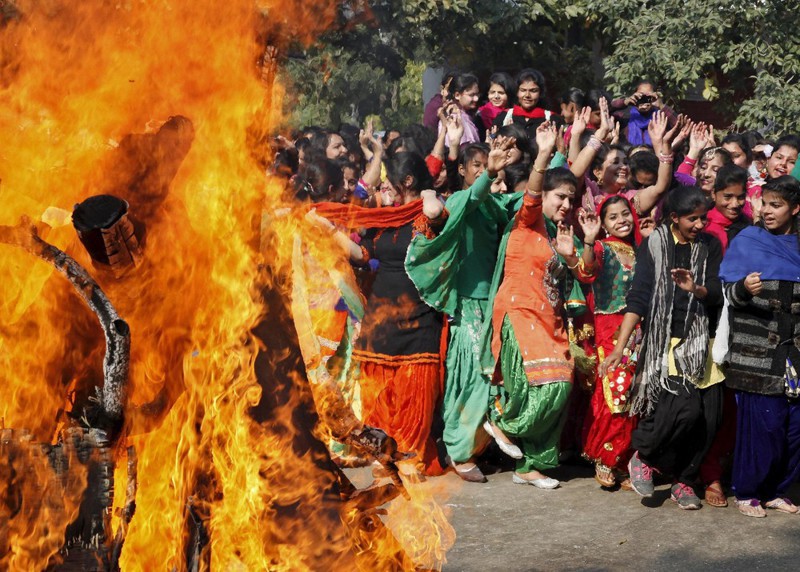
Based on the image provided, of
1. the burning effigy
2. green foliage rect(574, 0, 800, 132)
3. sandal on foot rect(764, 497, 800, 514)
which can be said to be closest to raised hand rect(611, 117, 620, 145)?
sandal on foot rect(764, 497, 800, 514)

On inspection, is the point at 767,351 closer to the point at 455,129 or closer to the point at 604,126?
the point at 604,126

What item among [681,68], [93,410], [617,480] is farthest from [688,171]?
[93,410]

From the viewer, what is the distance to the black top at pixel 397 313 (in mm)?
7750

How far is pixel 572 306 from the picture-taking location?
7.59m

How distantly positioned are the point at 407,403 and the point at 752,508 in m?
2.27

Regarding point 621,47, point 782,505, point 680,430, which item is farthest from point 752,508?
point 621,47

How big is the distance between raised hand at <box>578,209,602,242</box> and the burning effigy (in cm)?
361

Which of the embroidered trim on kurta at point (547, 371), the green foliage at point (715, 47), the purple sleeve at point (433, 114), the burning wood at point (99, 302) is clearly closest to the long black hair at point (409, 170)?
the embroidered trim on kurta at point (547, 371)

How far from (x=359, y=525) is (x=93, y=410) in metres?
1.04

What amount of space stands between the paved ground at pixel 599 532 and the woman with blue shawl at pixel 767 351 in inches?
9.8

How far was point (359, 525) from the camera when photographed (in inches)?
151

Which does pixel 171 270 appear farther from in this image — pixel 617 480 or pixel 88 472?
pixel 617 480

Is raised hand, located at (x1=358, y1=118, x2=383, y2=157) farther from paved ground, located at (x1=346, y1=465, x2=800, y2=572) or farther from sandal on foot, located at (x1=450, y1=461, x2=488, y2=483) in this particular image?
paved ground, located at (x1=346, y1=465, x2=800, y2=572)

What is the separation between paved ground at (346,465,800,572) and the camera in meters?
5.76
